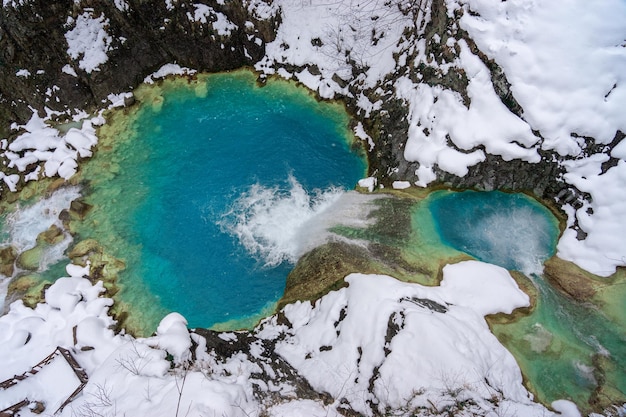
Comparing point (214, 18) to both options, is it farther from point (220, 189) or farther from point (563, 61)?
point (563, 61)

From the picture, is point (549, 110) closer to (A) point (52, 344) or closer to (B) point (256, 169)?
(B) point (256, 169)

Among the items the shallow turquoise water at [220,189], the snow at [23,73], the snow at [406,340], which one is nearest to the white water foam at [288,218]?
the shallow turquoise water at [220,189]

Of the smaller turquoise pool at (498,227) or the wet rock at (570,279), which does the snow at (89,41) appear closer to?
the smaller turquoise pool at (498,227)

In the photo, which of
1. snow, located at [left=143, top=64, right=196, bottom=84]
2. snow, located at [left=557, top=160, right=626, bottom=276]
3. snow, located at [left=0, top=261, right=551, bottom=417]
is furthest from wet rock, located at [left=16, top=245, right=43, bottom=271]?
snow, located at [left=557, top=160, right=626, bottom=276]

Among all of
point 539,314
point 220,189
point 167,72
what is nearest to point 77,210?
point 220,189

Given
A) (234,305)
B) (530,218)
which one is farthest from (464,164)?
(234,305)

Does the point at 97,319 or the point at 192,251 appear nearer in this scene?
the point at 97,319
